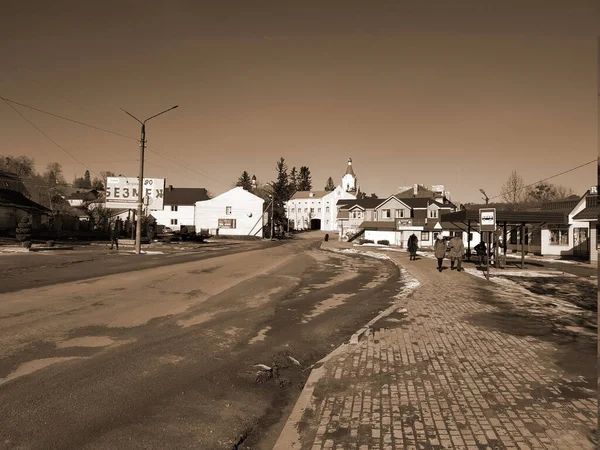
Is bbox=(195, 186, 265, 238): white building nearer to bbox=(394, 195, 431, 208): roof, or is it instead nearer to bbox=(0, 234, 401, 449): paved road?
bbox=(394, 195, 431, 208): roof

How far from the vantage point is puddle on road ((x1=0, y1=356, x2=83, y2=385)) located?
17.2 ft

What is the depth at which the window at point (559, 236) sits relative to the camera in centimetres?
3177

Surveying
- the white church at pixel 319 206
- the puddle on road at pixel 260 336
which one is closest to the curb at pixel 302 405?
the puddle on road at pixel 260 336

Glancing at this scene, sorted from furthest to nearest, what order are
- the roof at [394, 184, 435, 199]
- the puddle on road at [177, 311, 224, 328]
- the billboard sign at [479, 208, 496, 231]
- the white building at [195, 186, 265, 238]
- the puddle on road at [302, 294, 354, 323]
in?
the roof at [394, 184, 435, 199], the white building at [195, 186, 265, 238], the billboard sign at [479, 208, 496, 231], the puddle on road at [302, 294, 354, 323], the puddle on road at [177, 311, 224, 328]

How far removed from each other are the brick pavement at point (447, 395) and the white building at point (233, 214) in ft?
198

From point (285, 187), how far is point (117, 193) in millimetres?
88051

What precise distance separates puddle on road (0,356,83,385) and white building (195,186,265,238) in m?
60.8

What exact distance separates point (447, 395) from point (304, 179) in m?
149

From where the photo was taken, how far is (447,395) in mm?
4738

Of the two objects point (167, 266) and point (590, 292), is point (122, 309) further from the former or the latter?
point (590, 292)

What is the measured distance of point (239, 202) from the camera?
224ft

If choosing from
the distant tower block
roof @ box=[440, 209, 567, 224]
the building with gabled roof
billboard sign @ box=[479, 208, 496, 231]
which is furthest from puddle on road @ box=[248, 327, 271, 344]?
the distant tower block

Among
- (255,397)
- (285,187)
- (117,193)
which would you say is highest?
(285,187)

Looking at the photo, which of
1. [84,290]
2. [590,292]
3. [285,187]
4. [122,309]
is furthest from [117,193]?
[285,187]
